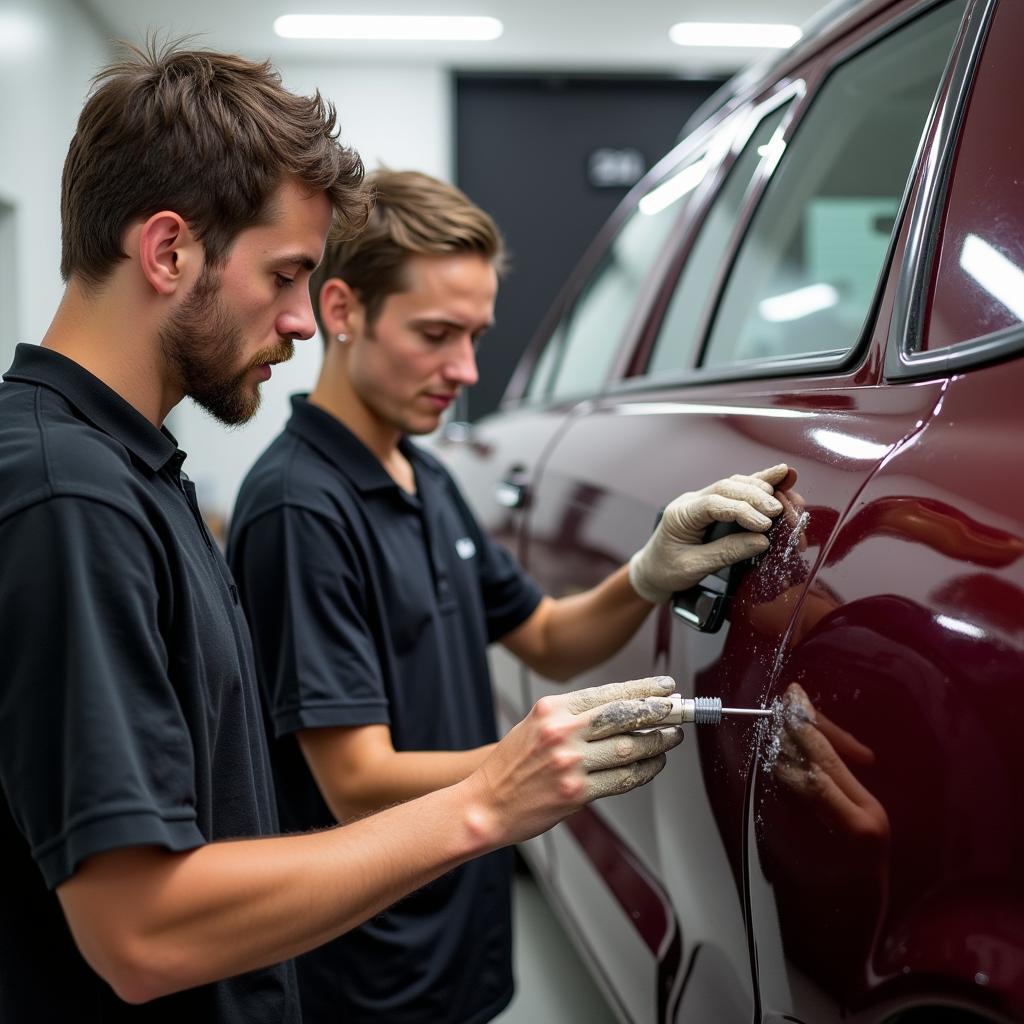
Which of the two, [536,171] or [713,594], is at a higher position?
[713,594]

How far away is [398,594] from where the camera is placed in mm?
1665

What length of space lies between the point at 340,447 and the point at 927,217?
0.90 meters

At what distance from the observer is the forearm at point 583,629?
65.1 inches

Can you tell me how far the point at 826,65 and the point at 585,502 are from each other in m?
0.77

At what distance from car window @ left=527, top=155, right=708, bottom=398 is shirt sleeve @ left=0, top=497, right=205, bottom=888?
5.72 feet

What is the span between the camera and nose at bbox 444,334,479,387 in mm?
1838

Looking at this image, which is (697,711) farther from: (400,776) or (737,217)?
(737,217)

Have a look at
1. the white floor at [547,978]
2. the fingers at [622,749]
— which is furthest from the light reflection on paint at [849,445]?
the white floor at [547,978]

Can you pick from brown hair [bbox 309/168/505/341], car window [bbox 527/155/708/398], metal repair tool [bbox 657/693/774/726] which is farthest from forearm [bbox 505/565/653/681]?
car window [bbox 527/155/708/398]

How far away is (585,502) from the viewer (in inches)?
76.0

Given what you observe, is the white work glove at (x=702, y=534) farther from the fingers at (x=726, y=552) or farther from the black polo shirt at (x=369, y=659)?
the black polo shirt at (x=369, y=659)

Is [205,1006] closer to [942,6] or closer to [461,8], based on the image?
[942,6]

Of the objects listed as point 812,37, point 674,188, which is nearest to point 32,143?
point 674,188

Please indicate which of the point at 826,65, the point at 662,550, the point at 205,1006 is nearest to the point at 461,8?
the point at 826,65
